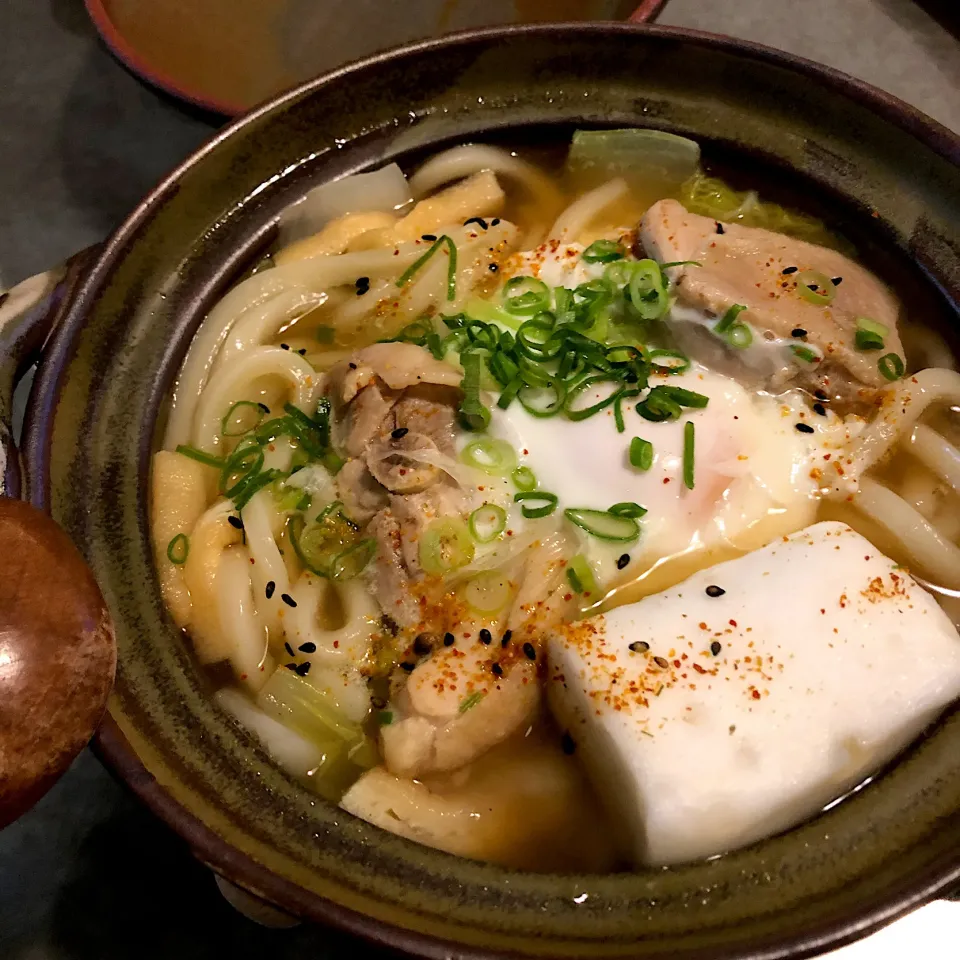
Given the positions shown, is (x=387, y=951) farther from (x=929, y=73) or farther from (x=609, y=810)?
(x=929, y=73)

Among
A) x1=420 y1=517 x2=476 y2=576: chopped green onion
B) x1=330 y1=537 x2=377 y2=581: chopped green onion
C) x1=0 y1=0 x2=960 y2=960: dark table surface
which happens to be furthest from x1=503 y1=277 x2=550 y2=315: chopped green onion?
x1=0 y1=0 x2=960 y2=960: dark table surface

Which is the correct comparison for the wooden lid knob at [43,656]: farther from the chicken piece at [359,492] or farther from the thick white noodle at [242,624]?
the chicken piece at [359,492]

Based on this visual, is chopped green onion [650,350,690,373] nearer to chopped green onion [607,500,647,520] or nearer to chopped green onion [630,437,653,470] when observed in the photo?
chopped green onion [630,437,653,470]

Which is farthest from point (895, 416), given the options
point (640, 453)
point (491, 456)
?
point (491, 456)

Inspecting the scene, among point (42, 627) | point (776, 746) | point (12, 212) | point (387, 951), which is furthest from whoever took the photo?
→ point (12, 212)

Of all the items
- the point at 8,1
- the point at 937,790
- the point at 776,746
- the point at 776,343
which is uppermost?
the point at 776,343

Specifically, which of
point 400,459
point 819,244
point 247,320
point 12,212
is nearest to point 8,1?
point 12,212
